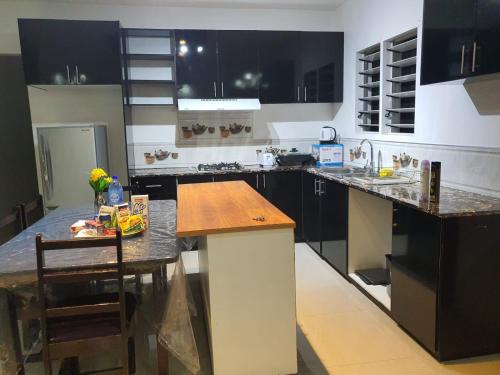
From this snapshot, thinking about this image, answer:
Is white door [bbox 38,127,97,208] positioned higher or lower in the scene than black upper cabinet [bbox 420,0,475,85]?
lower

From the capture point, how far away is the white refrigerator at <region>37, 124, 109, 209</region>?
12.6 feet

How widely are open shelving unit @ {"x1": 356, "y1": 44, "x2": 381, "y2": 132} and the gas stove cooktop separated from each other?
1430mm

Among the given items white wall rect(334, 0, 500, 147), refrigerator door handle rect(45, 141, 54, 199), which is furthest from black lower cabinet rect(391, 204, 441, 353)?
refrigerator door handle rect(45, 141, 54, 199)

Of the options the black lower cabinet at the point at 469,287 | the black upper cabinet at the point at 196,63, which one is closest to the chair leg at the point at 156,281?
the black lower cabinet at the point at 469,287

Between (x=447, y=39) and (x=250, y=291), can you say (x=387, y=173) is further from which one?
(x=250, y=291)

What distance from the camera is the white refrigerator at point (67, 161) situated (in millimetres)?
3830

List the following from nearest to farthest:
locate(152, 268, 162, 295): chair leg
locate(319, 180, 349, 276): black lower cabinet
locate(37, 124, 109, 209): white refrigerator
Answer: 1. locate(152, 268, 162, 295): chair leg
2. locate(319, 180, 349, 276): black lower cabinet
3. locate(37, 124, 109, 209): white refrigerator

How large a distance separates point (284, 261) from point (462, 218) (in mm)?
977

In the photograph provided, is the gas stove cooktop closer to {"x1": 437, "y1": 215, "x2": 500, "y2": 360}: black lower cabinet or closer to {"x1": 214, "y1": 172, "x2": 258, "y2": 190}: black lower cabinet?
{"x1": 214, "y1": 172, "x2": 258, "y2": 190}: black lower cabinet

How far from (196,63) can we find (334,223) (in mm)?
2231

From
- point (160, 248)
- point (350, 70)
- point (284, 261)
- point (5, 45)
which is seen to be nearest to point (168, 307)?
point (160, 248)

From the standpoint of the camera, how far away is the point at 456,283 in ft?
6.89

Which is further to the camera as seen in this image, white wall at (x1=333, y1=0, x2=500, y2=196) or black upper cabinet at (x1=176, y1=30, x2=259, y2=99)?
black upper cabinet at (x1=176, y1=30, x2=259, y2=99)

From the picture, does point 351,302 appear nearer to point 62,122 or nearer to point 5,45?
point 62,122
